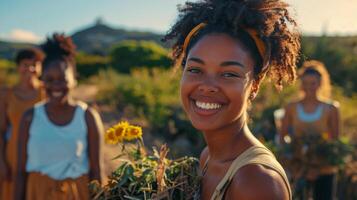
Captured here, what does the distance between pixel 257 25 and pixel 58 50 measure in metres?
2.29

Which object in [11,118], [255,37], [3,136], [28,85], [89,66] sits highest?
[255,37]

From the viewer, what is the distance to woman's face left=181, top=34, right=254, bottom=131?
2037 mm

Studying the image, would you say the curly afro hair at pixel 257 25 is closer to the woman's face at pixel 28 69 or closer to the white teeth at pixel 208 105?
the white teeth at pixel 208 105

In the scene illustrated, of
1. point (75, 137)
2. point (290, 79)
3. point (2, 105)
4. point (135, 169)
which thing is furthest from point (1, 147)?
point (290, 79)

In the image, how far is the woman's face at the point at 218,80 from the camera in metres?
2.04

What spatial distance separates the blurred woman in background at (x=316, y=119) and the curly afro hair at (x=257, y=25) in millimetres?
3623

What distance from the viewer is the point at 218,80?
80.3 inches

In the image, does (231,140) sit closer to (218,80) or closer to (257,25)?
(218,80)

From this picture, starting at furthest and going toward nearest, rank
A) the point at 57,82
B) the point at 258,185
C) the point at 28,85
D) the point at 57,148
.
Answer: the point at 28,85
the point at 57,82
the point at 57,148
the point at 258,185

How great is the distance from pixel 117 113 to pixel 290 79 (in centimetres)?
1086

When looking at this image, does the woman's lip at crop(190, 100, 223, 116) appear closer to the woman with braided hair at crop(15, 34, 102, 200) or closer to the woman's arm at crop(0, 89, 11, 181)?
the woman with braided hair at crop(15, 34, 102, 200)

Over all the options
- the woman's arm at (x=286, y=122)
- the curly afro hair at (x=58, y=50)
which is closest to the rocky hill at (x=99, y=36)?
the woman's arm at (x=286, y=122)

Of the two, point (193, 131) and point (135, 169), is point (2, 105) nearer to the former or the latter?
point (135, 169)

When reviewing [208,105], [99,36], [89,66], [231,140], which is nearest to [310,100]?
[231,140]
